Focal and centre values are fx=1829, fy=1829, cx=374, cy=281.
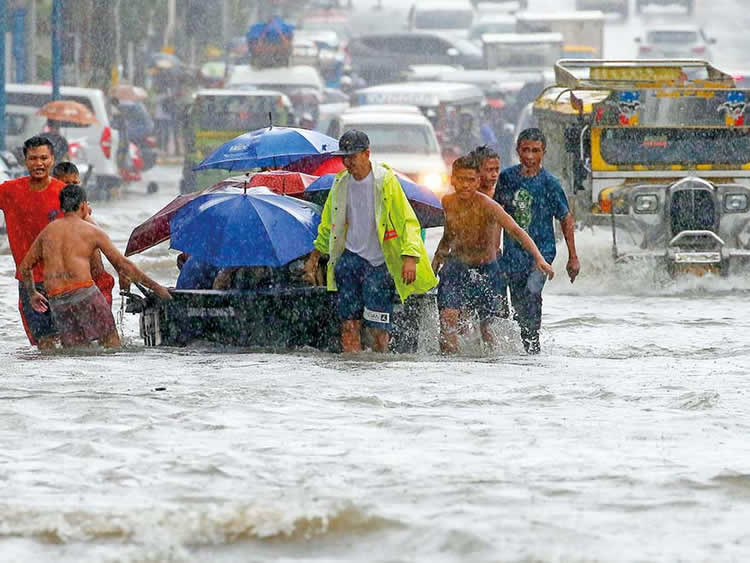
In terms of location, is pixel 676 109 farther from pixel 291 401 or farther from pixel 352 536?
pixel 352 536

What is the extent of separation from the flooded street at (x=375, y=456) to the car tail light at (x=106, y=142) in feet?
53.0

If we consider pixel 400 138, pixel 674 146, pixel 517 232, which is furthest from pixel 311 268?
pixel 400 138

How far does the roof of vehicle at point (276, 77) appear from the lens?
36.2 meters

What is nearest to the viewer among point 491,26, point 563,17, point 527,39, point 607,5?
point 527,39

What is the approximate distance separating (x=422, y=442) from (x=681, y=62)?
10.5m

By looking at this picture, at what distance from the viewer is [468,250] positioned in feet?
36.0

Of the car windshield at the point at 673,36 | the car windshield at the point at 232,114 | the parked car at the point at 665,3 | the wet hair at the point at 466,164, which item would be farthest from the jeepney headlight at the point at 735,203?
the parked car at the point at 665,3

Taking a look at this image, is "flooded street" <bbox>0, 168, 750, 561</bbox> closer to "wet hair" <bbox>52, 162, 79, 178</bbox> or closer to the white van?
"wet hair" <bbox>52, 162, 79, 178</bbox>

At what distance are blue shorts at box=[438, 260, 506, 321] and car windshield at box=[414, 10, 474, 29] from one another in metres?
47.6

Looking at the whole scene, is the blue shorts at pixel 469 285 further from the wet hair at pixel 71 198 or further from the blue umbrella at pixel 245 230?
→ the wet hair at pixel 71 198

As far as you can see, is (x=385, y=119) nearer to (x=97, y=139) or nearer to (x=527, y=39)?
(x=97, y=139)

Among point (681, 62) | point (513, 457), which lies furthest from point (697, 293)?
point (513, 457)

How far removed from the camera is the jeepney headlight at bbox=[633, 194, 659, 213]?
16219mm

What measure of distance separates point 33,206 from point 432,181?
11.6m
